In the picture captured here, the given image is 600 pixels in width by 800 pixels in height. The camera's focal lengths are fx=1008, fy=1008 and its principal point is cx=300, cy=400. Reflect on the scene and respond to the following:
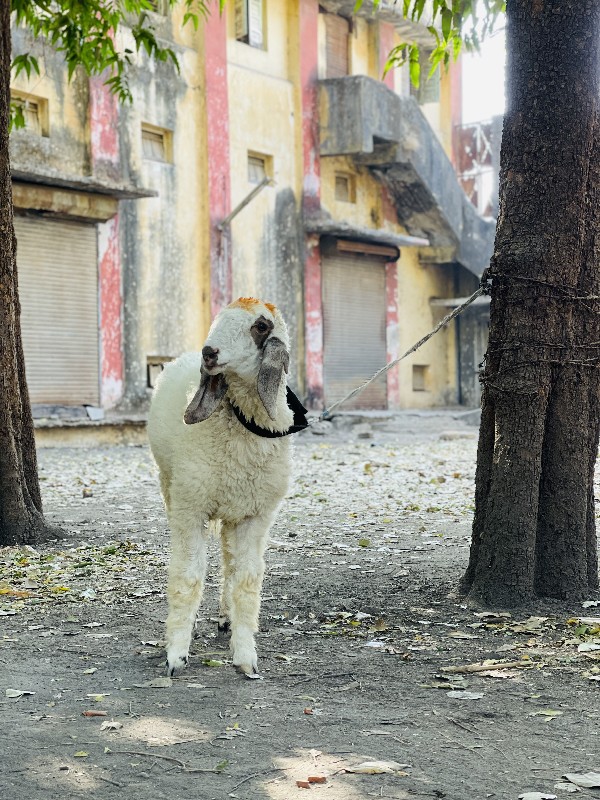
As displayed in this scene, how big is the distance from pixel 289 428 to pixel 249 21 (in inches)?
813

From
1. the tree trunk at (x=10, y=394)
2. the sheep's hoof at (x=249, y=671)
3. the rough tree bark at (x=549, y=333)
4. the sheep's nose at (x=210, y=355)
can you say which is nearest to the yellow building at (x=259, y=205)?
the tree trunk at (x=10, y=394)

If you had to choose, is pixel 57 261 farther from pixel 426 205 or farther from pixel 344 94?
pixel 426 205

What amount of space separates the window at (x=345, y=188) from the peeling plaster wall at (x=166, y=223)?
5.60m

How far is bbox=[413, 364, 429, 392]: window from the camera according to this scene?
3016 cm

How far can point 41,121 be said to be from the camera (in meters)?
19.1

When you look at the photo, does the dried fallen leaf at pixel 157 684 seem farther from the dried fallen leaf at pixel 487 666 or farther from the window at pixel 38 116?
the window at pixel 38 116

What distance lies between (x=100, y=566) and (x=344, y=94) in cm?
2037

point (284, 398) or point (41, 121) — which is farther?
point (41, 121)

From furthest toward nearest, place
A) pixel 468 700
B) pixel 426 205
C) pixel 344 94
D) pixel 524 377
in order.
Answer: pixel 426 205 → pixel 344 94 → pixel 524 377 → pixel 468 700

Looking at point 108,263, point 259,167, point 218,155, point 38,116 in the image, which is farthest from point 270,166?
point 38,116

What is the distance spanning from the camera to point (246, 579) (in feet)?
16.1

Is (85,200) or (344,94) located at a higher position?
(344,94)

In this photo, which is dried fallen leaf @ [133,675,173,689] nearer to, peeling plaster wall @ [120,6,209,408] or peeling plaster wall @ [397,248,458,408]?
peeling plaster wall @ [120,6,209,408]

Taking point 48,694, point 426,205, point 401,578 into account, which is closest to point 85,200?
point 426,205
